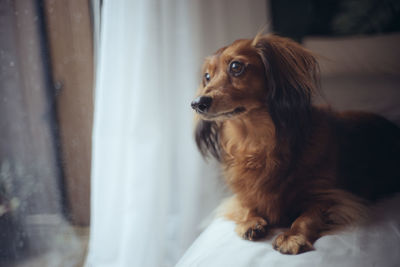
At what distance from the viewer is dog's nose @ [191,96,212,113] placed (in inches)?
30.0

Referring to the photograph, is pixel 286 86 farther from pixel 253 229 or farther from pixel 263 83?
pixel 253 229

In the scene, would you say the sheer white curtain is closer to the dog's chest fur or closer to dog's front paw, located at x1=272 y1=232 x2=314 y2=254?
the dog's chest fur

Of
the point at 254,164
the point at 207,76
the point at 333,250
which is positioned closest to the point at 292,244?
the point at 333,250

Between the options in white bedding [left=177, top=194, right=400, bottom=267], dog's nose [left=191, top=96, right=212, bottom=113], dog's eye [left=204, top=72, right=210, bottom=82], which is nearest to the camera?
white bedding [left=177, top=194, right=400, bottom=267]

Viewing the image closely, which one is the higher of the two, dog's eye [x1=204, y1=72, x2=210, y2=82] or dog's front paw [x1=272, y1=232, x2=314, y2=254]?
dog's eye [x1=204, y1=72, x2=210, y2=82]

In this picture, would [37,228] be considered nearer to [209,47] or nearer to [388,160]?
[209,47]

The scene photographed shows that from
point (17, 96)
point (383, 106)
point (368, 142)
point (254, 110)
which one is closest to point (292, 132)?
point (254, 110)

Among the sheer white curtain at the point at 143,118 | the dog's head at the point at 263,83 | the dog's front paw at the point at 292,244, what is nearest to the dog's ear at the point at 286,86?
the dog's head at the point at 263,83

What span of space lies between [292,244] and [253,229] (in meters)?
0.12

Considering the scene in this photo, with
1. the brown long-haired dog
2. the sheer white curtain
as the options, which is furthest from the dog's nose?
the sheer white curtain

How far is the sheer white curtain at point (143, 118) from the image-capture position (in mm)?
977

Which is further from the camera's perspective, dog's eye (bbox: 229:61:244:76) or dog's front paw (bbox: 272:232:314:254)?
dog's eye (bbox: 229:61:244:76)

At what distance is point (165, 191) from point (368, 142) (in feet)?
2.44

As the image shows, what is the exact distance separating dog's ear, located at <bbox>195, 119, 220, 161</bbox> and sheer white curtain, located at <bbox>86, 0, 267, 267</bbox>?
0.56ft
